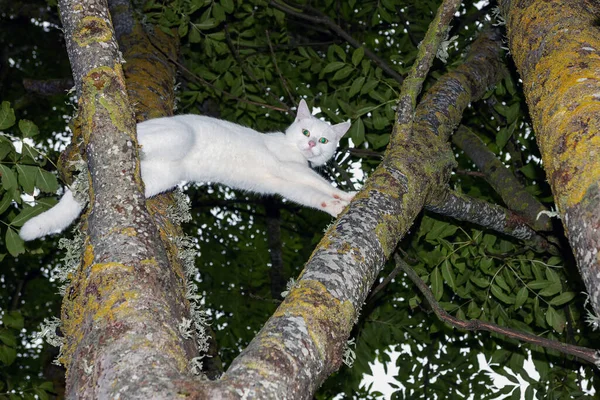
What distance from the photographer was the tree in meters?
1.54

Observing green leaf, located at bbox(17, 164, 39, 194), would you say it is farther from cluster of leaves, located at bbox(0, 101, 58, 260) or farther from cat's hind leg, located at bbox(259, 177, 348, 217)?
cat's hind leg, located at bbox(259, 177, 348, 217)

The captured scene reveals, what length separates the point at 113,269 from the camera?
1.73 m

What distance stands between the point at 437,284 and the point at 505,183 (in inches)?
37.0

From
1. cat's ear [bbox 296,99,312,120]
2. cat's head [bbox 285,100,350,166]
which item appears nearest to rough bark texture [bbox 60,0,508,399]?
cat's head [bbox 285,100,350,166]

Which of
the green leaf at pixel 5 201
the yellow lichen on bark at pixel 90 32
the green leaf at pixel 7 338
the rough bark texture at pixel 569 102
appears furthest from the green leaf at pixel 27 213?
the rough bark texture at pixel 569 102

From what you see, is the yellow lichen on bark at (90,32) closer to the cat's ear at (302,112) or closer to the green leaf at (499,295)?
the cat's ear at (302,112)

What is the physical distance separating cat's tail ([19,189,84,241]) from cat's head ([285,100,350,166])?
2.06 metres

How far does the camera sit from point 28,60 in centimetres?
854

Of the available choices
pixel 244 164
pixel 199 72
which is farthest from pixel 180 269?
pixel 199 72

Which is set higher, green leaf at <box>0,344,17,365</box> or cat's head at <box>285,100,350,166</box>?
cat's head at <box>285,100,350,166</box>

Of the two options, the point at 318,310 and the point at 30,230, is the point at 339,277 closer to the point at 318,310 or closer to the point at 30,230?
the point at 318,310

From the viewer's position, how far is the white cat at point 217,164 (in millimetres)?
3188

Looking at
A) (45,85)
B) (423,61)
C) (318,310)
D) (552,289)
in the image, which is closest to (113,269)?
(318,310)

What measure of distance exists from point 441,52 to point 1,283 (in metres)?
7.61
